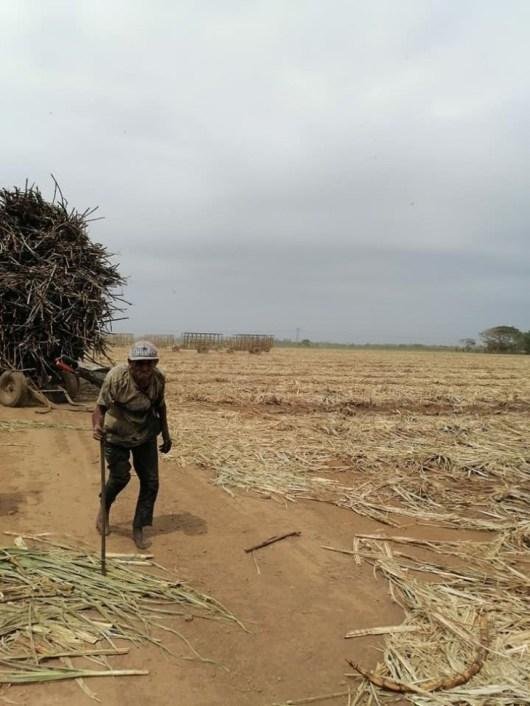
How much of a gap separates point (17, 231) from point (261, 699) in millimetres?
10244

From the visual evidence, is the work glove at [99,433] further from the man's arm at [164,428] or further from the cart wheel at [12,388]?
the cart wheel at [12,388]

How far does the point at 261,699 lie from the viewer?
3016 millimetres

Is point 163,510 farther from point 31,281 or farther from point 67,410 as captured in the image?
point 31,281

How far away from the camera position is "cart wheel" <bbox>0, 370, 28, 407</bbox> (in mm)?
10359

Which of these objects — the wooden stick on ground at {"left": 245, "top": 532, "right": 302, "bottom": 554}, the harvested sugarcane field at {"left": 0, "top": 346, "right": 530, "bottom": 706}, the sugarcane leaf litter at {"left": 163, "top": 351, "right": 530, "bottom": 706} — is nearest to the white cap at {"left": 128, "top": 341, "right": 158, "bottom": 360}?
the harvested sugarcane field at {"left": 0, "top": 346, "right": 530, "bottom": 706}

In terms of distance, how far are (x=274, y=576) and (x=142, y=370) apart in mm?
1910

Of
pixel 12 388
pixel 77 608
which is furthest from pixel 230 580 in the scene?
pixel 12 388

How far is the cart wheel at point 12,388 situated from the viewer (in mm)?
10359

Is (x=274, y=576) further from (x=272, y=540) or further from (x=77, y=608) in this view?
(x=77, y=608)

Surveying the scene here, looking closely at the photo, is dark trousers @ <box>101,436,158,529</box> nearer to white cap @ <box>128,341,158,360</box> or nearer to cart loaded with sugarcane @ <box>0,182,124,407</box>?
white cap @ <box>128,341,158,360</box>

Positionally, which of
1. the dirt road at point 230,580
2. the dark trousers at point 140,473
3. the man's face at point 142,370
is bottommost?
the dirt road at point 230,580

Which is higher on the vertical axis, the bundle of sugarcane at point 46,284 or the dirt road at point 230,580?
the bundle of sugarcane at point 46,284

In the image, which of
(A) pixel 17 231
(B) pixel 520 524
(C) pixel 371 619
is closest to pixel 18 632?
(C) pixel 371 619

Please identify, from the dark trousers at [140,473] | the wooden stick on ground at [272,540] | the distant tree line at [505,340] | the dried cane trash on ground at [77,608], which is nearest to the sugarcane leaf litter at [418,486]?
the wooden stick on ground at [272,540]
